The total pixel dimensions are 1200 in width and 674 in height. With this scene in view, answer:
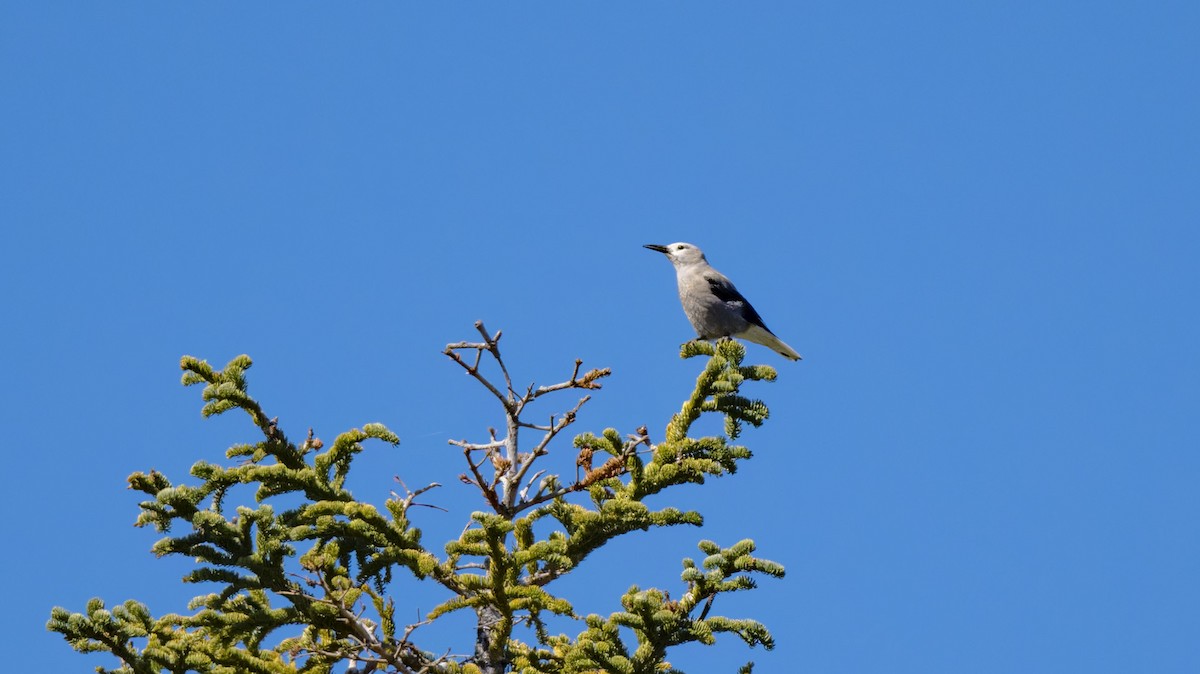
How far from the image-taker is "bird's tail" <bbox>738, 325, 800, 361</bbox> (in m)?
9.47

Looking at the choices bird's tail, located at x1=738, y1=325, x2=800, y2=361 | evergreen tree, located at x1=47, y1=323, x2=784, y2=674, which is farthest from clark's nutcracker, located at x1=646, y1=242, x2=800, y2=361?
evergreen tree, located at x1=47, y1=323, x2=784, y2=674

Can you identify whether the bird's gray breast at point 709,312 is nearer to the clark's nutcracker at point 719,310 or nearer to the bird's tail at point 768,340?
the clark's nutcracker at point 719,310

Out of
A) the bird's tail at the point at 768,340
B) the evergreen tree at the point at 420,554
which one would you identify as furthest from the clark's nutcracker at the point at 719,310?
the evergreen tree at the point at 420,554

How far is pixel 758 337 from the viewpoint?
959cm

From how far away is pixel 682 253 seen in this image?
1057 cm

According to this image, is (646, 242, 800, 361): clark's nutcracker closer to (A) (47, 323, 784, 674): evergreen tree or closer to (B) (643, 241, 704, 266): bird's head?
(B) (643, 241, 704, 266): bird's head

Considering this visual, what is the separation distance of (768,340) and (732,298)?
0.47m

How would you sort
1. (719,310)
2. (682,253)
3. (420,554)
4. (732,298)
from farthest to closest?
(682,253), (732,298), (719,310), (420,554)

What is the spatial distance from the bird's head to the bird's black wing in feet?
2.56

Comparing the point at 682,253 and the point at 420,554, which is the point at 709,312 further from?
the point at 420,554

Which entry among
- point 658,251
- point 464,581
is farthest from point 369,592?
point 658,251

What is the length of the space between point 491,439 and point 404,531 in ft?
2.69

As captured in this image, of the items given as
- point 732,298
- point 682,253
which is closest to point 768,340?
point 732,298

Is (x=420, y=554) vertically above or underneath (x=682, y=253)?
underneath
